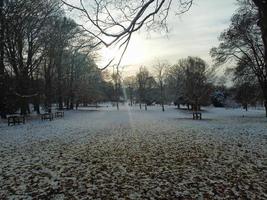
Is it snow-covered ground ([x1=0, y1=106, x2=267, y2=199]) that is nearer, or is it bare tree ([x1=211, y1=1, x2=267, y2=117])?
snow-covered ground ([x1=0, y1=106, x2=267, y2=199])

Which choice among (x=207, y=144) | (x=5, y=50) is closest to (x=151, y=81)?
(x=5, y=50)

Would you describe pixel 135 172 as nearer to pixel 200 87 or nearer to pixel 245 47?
pixel 245 47

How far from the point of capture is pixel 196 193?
5.63m

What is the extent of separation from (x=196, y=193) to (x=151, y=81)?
70796mm

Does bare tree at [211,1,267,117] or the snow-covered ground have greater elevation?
bare tree at [211,1,267,117]

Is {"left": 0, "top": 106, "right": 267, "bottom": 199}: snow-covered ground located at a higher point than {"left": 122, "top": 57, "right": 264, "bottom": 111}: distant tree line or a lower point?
lower

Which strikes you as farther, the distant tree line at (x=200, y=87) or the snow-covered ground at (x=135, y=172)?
the distant tree line at (x=200, y=87)

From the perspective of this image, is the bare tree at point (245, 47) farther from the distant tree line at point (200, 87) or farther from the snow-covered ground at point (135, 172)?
the snow-covered ground at point (135, 172)

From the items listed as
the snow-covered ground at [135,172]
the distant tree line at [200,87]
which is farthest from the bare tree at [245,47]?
the snow-covered ground at [135,172]

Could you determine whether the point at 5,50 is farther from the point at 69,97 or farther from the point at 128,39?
the point at 69,97

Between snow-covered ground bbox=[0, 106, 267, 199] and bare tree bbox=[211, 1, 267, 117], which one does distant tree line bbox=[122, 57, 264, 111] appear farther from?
snow-covered ground bbox=[0, 106, 267, 199]

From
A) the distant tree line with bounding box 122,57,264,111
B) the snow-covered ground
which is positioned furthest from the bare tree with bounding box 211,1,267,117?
the snow-covered ground

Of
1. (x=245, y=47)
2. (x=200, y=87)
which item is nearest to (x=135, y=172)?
(x=245, y=47)

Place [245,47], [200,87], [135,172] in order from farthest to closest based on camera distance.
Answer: [200,87] < [245,47] < [135,172]
